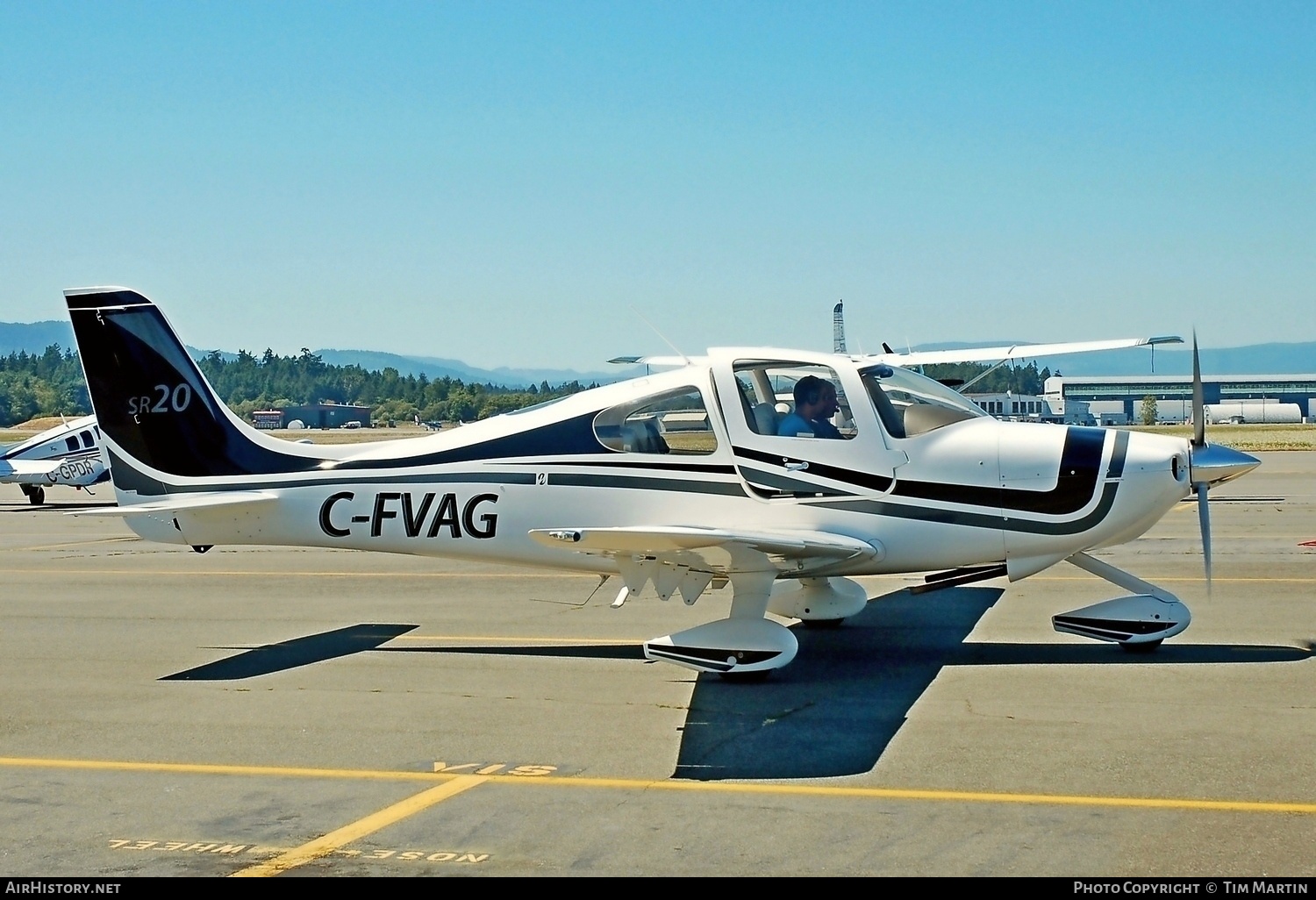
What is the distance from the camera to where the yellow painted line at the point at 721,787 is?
5992mm

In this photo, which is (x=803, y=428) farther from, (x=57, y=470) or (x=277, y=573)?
(x=57, y=470)

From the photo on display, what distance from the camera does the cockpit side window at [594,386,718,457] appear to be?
9.89 metres

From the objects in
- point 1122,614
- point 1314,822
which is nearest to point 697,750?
point 1314,822

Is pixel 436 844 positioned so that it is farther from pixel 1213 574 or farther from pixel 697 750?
pixel 1213 574

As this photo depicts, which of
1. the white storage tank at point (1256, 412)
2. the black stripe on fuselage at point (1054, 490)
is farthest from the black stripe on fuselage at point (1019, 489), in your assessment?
the white storage tank at point (1256, 412)

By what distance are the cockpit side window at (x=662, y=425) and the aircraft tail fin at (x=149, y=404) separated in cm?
314

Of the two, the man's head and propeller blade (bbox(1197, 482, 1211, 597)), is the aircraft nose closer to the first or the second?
propeller blade (bbox(1197, 482, 1211, 597))

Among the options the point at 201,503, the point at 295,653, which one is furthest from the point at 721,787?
the point at 201,503

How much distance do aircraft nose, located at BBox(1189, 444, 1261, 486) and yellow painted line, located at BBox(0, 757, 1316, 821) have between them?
12.3 feet

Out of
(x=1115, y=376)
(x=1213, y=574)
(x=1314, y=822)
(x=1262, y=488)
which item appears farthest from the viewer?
(x=1115, y=376)

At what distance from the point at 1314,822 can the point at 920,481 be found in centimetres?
426

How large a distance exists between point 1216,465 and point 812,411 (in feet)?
9.71

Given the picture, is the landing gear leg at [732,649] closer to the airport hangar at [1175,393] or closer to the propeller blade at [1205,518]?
the propeller blade at [1205,518]

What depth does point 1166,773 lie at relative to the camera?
6547 millimetres
